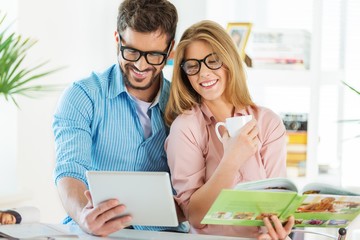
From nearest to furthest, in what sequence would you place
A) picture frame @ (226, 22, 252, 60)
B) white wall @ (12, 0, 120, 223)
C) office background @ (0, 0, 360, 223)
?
white wall @ (12, 0, 120, 223) < office background @ (0, 0, 360, 223) < picture frame @ (226, 22, 252, 60)

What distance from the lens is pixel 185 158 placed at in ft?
8.60

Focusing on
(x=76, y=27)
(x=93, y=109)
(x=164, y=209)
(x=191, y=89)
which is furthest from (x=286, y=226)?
(x=76, y=27)

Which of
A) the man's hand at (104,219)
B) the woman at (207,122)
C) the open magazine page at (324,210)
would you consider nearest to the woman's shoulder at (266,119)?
the woman at (207,122)

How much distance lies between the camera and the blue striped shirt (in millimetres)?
2750

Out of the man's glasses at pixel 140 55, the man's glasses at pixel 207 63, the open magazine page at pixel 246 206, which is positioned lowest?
the open magazine page at pixel 246 206

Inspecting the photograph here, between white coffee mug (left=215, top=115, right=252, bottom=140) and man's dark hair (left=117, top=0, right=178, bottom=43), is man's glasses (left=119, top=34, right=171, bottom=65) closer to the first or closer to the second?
man's dark hair (left=117, top=0, right=178, bottom=43)

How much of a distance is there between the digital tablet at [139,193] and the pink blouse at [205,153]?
15.3 inches

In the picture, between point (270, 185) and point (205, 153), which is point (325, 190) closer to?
point (270, 185)

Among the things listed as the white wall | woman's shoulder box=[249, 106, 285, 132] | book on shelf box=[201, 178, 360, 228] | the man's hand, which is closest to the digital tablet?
the man's hand

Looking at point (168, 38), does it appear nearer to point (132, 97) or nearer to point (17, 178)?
point (132, 97)

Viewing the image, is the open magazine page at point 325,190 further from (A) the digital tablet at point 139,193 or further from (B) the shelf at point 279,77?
(B) the shelf at point 279,77

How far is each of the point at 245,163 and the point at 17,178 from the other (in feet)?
6.62

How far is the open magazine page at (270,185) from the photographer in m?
2.07

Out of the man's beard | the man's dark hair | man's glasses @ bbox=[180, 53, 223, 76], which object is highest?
the man's dark hair
